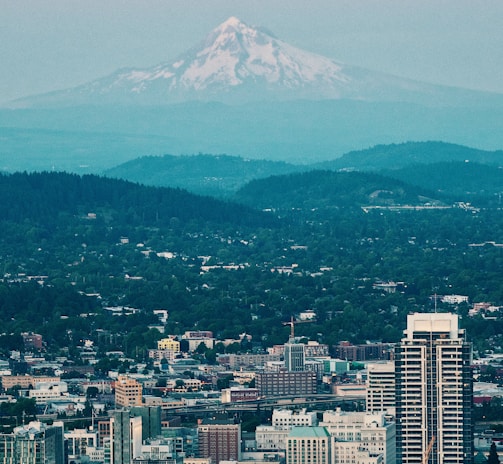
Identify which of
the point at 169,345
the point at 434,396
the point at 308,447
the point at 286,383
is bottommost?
the point at 308,447

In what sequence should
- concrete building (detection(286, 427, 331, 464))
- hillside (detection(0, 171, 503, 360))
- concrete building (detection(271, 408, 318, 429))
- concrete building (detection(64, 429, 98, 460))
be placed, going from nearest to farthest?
concrete building (detection(286, 427, 331, 464)) → concrete building (detection(64, 429, 98, 460)) → concrete building (detection(271, 408, 318, 429)) → hillside (detection(0, 171, 503, 360))

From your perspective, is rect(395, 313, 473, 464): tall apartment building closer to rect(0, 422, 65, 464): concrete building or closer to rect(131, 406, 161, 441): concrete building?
rect(131, 406, 161, 441): concrete building

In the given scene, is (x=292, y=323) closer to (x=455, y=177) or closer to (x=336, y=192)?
(x=336, y=192)

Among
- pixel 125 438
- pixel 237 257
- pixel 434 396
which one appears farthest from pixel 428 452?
pixel 237 257

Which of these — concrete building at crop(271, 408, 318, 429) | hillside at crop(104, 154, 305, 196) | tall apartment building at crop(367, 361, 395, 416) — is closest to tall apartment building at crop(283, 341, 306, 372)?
concrete building at crop(271, 408, 318, 429)

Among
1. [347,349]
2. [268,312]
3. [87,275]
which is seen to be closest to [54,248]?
[87,275]

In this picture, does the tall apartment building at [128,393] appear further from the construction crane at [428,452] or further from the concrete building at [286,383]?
the construction crane at [428,452]

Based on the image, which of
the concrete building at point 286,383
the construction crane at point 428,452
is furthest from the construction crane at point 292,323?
the construction crane at point 428,452
